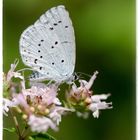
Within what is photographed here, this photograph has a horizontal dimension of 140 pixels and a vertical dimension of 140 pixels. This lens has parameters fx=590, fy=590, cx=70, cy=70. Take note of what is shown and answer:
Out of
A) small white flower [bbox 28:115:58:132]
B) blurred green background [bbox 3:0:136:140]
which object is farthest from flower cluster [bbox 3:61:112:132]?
blurred green background [bbox 3:0:136:140]

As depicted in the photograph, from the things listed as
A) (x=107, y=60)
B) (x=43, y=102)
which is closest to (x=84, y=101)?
(x=43, y=102)

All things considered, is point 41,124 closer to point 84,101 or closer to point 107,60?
point 84,101

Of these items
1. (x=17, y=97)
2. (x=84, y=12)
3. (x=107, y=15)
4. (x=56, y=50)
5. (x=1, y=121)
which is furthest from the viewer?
(x=107, y=15)

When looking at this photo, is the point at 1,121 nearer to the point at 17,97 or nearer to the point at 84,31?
the point at 17,97

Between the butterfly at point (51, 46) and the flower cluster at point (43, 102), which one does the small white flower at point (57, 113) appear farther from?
the butterfly at point (51, 46)

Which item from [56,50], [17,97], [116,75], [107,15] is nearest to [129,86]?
[116,75]

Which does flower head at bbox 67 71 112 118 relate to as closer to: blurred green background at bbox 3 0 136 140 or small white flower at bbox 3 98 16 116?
small white flower at bbox 3 98 16 116
